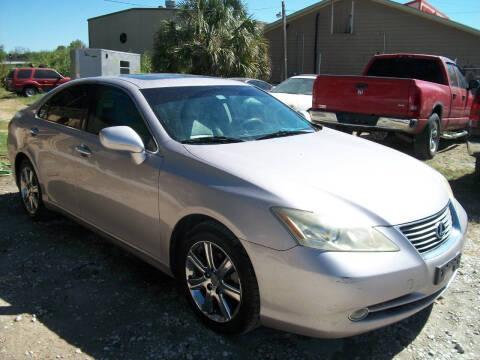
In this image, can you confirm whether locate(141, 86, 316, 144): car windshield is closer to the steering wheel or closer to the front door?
the steering wheel

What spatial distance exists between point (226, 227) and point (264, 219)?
11.3 inches

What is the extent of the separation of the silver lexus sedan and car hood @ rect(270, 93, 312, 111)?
17.0 ft

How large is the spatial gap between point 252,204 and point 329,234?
0.44m

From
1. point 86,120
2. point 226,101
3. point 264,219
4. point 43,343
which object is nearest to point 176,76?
point 226,101

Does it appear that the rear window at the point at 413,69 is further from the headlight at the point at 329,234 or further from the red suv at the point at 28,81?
the red suv at the point at 28,81

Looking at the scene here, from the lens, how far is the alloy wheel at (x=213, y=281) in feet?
8.82

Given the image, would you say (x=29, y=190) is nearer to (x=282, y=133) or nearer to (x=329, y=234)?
(x=282, y=133)

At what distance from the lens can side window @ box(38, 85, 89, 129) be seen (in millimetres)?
3943

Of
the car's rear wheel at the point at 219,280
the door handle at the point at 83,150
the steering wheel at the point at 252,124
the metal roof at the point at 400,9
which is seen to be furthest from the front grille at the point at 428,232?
the metal roof at the point at 400,9

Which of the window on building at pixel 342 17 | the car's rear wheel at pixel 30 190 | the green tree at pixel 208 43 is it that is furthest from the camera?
the window on building at pixel 342 17

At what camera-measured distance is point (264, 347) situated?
109 inches

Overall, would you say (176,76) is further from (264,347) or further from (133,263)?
(264,347)

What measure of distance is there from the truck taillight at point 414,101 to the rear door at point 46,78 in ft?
70.2

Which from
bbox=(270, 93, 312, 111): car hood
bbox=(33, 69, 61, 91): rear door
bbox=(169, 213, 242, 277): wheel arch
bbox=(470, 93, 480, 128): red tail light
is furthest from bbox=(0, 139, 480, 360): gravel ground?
bbox=(33, 69, 61, 91): rear door
